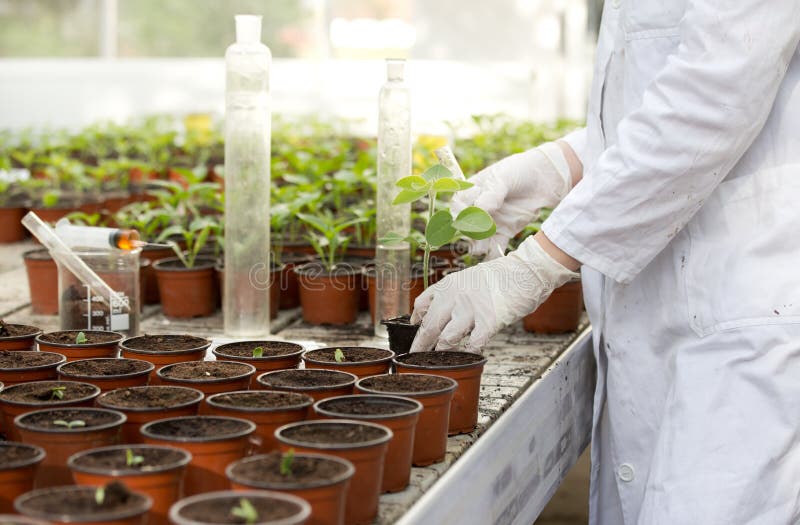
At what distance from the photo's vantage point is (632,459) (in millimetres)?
1735

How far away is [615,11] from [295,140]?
3032 mm

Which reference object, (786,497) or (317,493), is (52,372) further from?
(786,497)

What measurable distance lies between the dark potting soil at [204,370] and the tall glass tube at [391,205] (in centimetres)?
57

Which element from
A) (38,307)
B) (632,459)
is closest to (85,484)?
(632,459)

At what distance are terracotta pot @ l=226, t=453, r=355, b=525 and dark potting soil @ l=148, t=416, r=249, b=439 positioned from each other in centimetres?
11

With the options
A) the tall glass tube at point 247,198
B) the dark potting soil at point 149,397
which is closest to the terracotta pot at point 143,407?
the dark potting soil at point 149,397

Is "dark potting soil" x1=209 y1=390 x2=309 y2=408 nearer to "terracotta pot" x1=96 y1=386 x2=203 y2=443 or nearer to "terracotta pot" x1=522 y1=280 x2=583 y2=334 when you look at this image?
"terracotta pot" x1=96 y1=386 x2=203 y2=443

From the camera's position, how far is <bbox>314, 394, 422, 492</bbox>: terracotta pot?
4.04ft

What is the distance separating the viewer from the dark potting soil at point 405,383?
1.39 meters

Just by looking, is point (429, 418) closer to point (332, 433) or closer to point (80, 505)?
point (332, 433)

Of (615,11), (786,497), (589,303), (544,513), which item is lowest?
(544,513)

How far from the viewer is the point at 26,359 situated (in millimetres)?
1549

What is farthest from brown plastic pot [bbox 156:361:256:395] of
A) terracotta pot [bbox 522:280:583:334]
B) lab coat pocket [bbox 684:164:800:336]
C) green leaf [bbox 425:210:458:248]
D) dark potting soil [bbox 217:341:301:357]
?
terracotta pot [bbox 522:280:583:334]

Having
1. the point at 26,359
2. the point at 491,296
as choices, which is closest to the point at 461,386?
the point at 491,296
